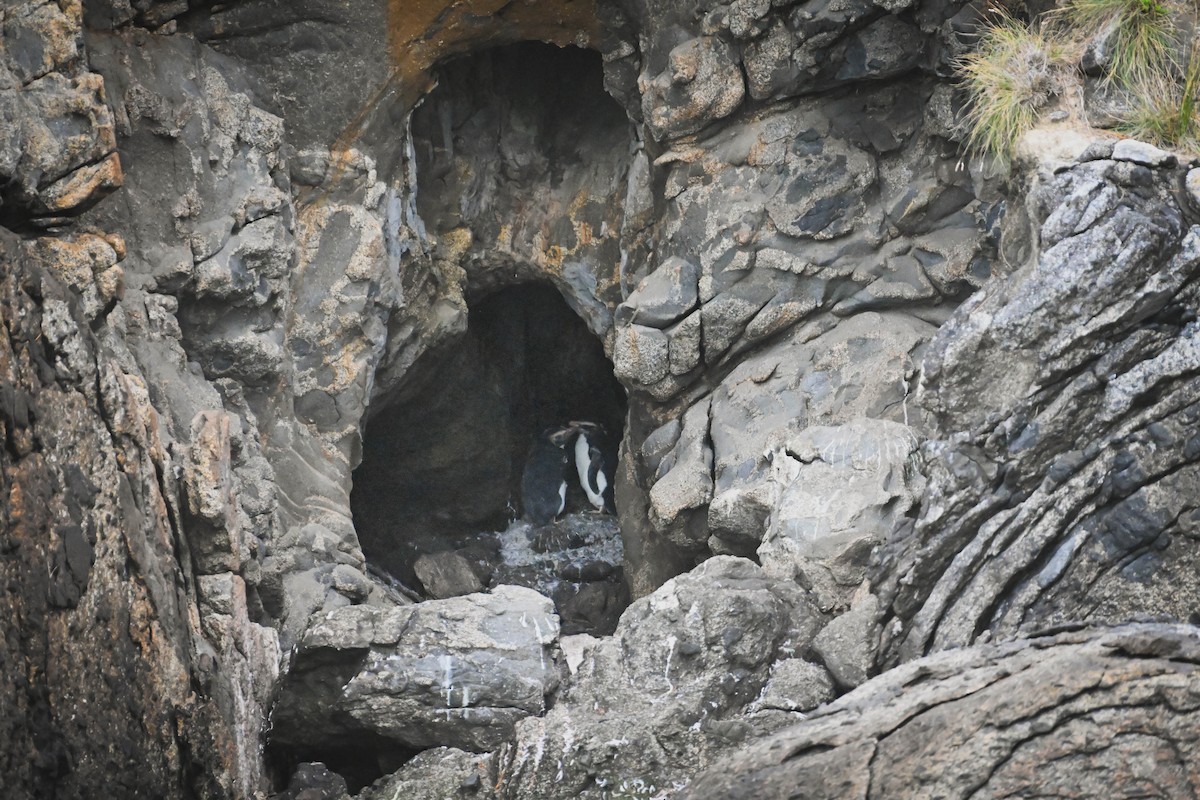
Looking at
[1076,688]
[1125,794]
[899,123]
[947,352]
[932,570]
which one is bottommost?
[1125,794]

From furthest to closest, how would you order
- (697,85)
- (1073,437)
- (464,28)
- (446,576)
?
(446,576) < (464,28) < (697,85) < (1073,437)

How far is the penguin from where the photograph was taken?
13.1m

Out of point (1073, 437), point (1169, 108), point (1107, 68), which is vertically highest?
point (1107, 68)

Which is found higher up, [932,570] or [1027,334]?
[1027,334]

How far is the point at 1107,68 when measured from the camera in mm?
6883

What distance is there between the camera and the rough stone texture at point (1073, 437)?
19.5 feet

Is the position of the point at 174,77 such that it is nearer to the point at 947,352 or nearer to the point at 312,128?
the point at 312,128

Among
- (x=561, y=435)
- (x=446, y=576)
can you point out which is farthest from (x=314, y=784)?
(x=561, y=435)

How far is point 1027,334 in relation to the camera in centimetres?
636

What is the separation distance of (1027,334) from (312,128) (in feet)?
18.4

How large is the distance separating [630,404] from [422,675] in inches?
148

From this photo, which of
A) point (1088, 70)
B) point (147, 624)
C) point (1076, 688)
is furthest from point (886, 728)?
point (1088, 70)

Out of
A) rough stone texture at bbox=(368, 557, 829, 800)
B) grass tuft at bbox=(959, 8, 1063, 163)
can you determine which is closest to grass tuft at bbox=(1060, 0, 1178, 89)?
grass tuft at bbox=(959, 8, 1063, 163)

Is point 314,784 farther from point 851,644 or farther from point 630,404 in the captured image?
point 630,404
